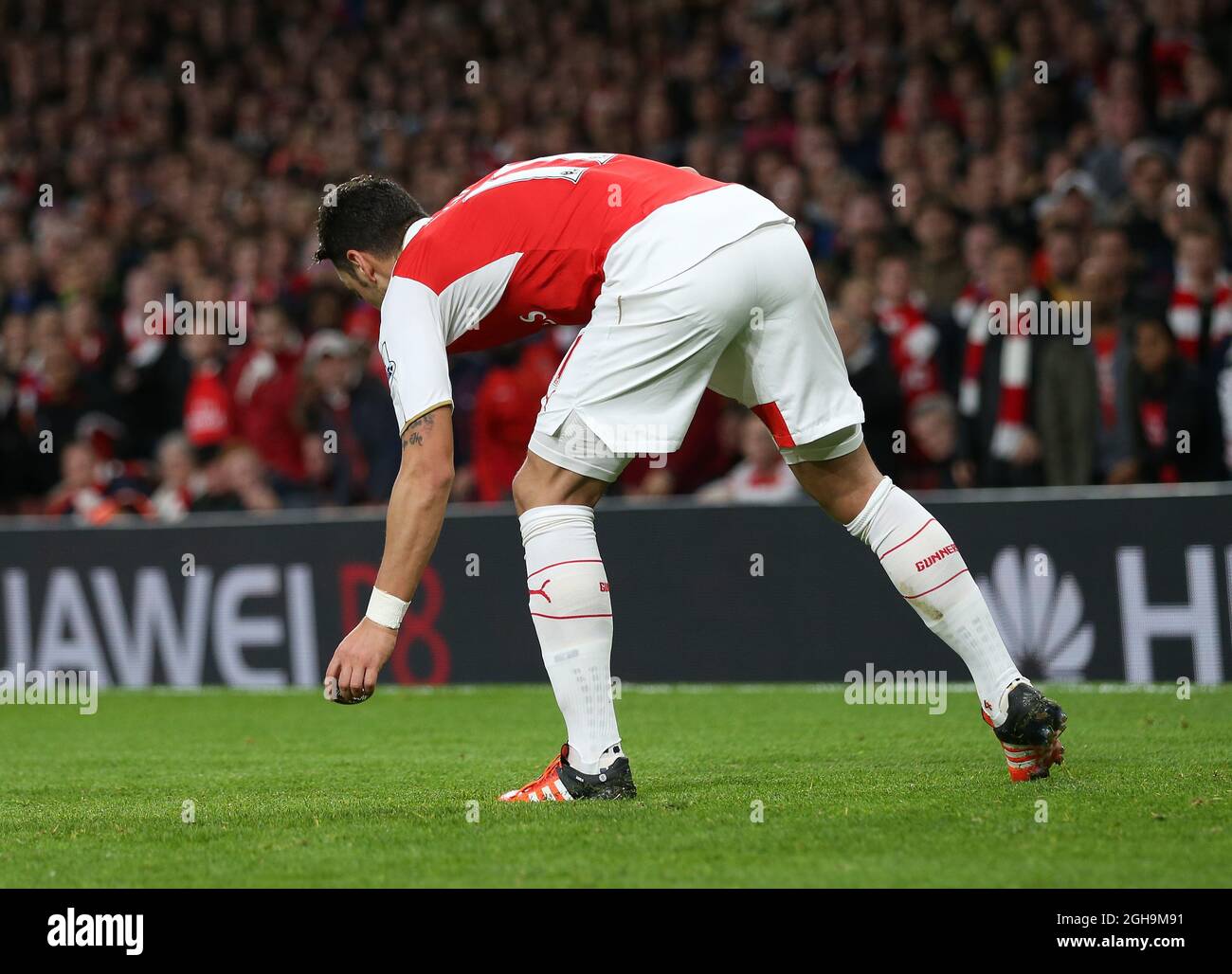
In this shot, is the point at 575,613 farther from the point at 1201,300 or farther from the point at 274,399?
the point at 274,399

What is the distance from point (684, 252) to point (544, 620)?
101 centimetres

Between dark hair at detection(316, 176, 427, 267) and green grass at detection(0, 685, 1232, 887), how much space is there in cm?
151

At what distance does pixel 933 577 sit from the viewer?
187 inches

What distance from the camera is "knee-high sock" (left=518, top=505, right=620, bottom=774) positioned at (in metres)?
4.51

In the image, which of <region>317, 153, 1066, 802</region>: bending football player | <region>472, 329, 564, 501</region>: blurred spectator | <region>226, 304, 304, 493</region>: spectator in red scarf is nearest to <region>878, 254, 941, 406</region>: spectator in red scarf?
<region>472, 329, 564, 501</region>: blurred spectator

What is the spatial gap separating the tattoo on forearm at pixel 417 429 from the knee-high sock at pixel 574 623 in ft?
1.21

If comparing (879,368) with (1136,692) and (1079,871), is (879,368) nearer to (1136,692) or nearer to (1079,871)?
(1136,692)

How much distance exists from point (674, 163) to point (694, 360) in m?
7.75

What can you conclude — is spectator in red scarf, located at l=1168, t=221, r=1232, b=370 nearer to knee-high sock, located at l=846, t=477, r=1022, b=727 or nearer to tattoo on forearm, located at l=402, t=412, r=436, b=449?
knee-high sock, located at l=846, t=477, r=1022, b=727

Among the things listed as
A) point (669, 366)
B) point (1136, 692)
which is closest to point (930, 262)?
point (1136, 692)

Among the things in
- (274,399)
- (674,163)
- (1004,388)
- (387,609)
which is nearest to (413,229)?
(387,609)

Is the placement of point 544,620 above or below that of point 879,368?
below

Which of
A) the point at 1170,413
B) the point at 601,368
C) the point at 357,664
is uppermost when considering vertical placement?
the point at 1170,413

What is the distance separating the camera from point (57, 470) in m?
12.1
